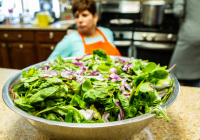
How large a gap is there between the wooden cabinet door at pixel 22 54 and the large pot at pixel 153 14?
181 centimetres

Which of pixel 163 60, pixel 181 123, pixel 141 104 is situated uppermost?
pixel 141 104

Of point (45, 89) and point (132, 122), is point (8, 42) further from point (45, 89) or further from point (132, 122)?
point (132, 122)

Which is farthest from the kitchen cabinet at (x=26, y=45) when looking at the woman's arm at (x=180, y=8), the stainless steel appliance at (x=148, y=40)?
the woman's arm at (x=180, y=8)

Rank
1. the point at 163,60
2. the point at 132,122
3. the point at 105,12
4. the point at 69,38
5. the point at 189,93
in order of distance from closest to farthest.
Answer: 1. the point at 132,122
2. the point at 189,93
3. the point at 69,38
4. the point at 163,60
5. the point at 105,12

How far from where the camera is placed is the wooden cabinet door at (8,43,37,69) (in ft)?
9.88

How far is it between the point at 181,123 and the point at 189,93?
293 millimetres

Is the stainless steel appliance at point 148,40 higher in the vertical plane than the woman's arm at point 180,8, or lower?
lower

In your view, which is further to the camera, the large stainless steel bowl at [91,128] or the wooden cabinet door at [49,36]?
the wooden cabinet door at [49,36]

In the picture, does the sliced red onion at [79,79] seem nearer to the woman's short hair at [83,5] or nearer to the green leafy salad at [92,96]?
the green leafy salad at [92,96]

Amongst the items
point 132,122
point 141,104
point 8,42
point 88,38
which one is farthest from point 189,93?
point 8,42

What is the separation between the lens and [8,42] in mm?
3080

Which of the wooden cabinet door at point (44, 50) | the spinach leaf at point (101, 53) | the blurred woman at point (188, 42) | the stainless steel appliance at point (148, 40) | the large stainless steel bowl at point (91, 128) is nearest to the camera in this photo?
the large stainless steel bowl at point (91, 128)

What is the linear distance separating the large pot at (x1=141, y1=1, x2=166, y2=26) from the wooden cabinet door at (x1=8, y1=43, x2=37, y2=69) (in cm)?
181

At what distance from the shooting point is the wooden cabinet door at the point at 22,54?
301 centimetres
